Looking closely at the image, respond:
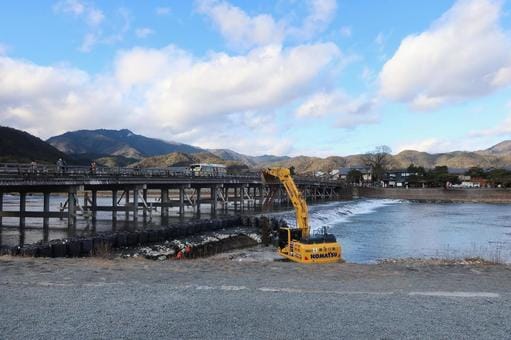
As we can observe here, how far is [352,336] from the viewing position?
6219mm

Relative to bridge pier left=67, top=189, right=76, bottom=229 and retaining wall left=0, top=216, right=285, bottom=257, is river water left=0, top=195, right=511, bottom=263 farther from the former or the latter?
retaining wall left=0, top=216, right=285, bottom=257

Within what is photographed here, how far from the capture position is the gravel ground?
648 centimetres

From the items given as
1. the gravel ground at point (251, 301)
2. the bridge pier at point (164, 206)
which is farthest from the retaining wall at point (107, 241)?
the gravel ground at point (251, 301)

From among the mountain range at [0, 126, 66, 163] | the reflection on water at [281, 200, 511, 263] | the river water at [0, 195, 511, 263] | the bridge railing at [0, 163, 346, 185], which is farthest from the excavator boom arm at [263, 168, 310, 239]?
the mountain range at [0, 126, 66, 163]

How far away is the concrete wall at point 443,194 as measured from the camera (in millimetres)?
109194

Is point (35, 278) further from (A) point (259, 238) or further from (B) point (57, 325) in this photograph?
(A) point (259, 238)

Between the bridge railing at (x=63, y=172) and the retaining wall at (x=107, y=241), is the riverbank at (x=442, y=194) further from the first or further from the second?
the retaining wall at (x=107, y=241)

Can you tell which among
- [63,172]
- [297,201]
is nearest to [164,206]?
[63,172]

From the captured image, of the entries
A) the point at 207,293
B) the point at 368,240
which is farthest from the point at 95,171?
the point at 207,293

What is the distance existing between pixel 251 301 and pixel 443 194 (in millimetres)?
116864

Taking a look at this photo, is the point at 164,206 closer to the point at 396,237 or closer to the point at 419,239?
the point at 396,237

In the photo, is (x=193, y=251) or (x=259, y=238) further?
(x=259, y=238)

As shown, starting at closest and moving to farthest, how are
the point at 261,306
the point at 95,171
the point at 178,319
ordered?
the point at 178,319
the point at 261,306
the point at 95,171

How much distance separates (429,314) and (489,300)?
183 cm
